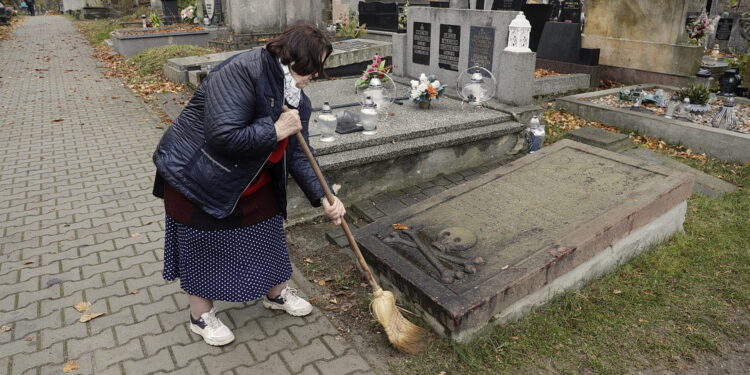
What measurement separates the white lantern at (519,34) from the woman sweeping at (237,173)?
4.29m

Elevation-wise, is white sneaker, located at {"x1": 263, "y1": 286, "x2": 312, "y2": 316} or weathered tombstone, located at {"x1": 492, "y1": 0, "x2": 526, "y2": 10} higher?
weathered tombstone, located at {"x1": 492, "y1": 0, "x2": 526, "y2": 10}

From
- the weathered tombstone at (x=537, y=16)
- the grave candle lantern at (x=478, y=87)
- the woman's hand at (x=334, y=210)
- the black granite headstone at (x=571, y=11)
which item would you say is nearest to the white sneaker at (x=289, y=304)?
the woman's hand at (x=334, y=210)

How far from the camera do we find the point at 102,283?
12.0ft

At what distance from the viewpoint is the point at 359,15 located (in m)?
14.6

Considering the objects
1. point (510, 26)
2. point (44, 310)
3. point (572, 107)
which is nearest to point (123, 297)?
point (44, 310)

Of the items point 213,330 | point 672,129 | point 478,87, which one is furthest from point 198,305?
point 672,129

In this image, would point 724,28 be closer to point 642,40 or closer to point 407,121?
point 642,40

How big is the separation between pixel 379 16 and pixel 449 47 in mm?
7229

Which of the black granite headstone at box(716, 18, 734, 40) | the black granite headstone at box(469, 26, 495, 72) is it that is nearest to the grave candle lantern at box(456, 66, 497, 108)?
the black granite headstone at box(469, 26, 495, 72)

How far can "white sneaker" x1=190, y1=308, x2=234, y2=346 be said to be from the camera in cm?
297

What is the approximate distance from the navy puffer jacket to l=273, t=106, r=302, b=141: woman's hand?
0.03 meters

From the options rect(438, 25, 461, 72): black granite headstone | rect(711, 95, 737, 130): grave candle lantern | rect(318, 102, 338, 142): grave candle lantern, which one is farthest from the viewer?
rect(438, 25, 461, 72): black granite headstone

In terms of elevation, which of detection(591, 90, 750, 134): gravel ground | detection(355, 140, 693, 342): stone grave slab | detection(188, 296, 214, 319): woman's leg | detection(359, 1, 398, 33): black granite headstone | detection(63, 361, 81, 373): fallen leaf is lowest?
detection(63, 361, 81, 373): fallen leaf

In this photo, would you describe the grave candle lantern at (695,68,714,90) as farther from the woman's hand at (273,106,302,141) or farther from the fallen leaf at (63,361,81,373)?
the fallen leaf at (63,361,81,373)
